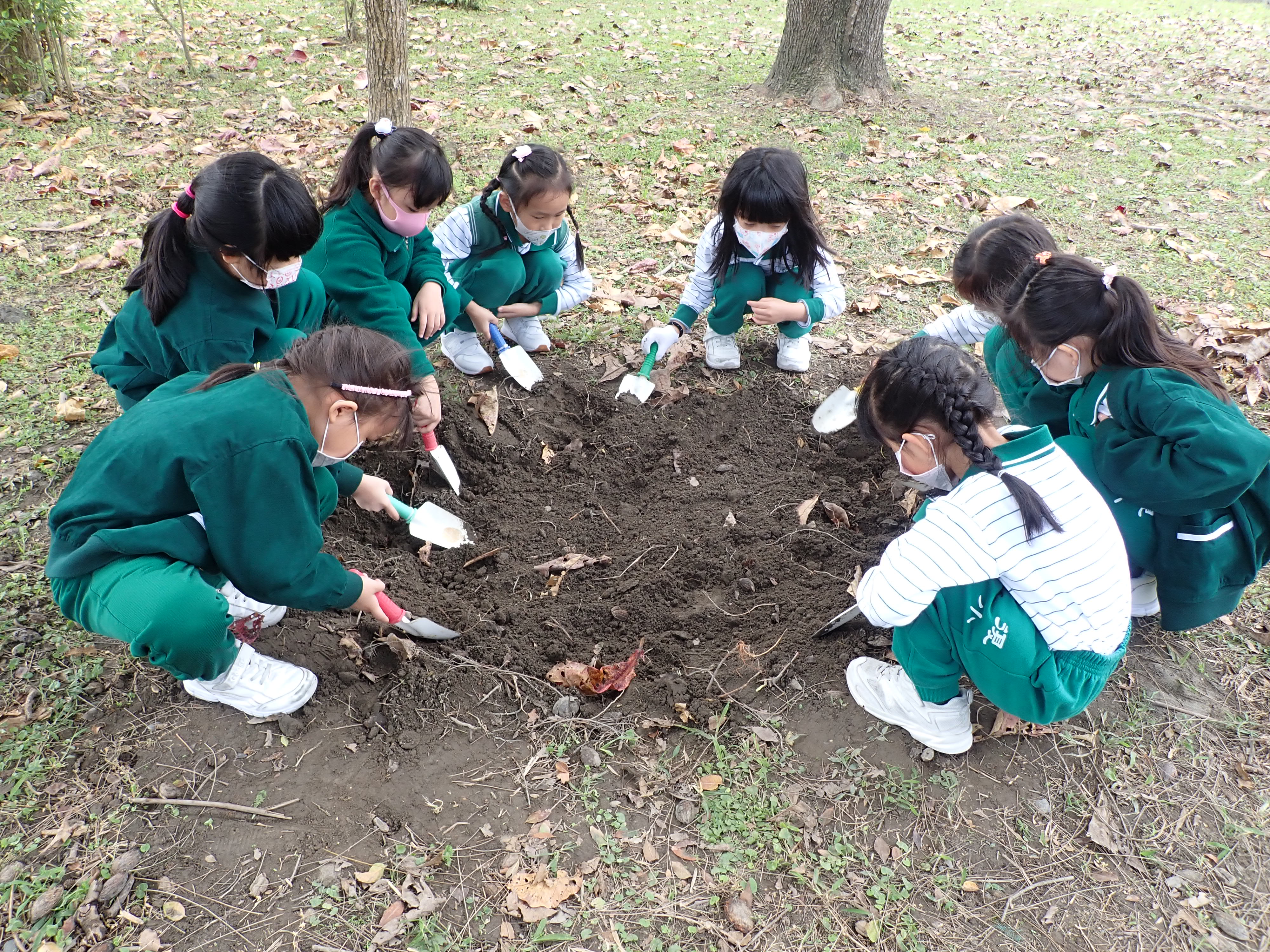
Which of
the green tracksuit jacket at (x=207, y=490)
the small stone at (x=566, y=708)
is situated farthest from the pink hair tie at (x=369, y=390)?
the small stone at (x=566, y=708)

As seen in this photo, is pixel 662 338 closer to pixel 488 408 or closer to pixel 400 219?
pixel 488 408

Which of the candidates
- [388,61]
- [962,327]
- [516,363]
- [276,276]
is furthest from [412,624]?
[388,61]

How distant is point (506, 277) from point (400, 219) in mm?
650

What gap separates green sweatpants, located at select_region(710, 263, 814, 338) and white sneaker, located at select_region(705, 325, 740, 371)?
53 millimetres

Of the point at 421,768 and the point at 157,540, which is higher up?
the point at 157,540

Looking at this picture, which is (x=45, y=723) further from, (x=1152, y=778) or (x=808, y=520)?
(x=1152, y=778)

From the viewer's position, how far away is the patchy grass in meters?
2.02

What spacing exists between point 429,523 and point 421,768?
914mm

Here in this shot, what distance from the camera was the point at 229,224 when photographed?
2453 millimetres

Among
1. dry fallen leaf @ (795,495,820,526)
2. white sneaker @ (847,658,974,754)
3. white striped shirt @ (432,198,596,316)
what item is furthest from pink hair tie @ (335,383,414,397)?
white striped shirt @ (432,198,596,316)

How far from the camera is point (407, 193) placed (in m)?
3.14

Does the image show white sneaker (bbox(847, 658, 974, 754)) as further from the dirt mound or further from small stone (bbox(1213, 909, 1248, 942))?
small stone (bbox(1213, 909, 1248, 942))

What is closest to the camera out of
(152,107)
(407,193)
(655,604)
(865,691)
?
(865,691)

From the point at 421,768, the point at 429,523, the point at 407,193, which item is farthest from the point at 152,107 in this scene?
the point at 421,768
